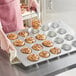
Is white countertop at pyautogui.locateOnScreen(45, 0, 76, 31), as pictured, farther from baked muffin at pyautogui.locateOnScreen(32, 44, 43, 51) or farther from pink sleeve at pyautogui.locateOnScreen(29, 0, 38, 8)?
baked muffin at pyautogui.locateOnScreen(32, 44, 43, 51)

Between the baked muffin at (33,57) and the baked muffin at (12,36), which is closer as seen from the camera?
the baked muffin at (33,57)

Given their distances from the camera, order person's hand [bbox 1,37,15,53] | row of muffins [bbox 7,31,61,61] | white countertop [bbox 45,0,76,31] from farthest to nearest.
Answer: white countertop [bbox 45,0,76,31], row of muffins [bbox 7,31,61,61], person's hand [bbox 1,37,15,53]

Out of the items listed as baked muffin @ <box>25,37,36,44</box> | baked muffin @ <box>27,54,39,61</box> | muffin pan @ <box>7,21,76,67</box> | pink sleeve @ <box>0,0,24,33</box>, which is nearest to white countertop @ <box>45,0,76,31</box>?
muffin pan @ <box>7,21,76,67</box>

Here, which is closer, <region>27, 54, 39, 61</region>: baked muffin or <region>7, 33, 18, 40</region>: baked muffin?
<region>27, 54, 39, 61</region>: baked muffin

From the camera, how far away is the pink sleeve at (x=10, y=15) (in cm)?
157

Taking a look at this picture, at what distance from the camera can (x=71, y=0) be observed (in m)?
2.34

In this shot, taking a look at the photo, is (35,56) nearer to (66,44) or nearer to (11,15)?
(66,44)

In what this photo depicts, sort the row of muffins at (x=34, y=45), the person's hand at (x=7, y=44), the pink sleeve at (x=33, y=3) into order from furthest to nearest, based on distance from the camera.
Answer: the pink sleeve at (x=33, y=3), the row of muffins at (x=34, y=45), the person's hand at (x=7, y=44)

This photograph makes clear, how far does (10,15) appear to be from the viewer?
1.62 meters

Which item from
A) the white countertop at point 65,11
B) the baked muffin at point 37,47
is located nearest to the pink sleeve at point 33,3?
the baked muffin at point 37,47

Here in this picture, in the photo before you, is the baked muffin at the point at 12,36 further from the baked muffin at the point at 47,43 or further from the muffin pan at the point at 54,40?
the baked muffin at the point at 47,43

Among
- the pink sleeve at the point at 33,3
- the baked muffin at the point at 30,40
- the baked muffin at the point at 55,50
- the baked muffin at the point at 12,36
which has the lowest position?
the baked muffin at the point at 55,50

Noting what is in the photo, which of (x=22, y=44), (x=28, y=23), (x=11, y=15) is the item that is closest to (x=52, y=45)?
(x=22, y=44)

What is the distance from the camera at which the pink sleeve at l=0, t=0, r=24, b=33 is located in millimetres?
1569
